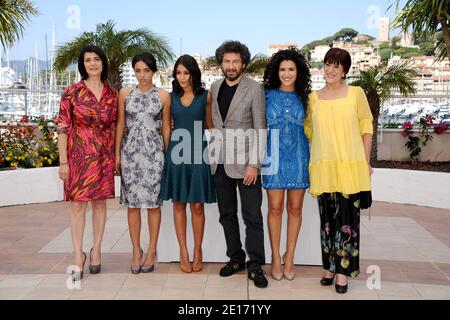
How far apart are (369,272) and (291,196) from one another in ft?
3.16

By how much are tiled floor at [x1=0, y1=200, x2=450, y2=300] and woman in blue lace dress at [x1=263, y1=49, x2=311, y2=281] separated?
0.65 meters

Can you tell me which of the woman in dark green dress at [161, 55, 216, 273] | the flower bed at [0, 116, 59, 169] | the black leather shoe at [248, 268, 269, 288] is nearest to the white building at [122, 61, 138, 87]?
the flower bed at [0, 116, 59, 169]

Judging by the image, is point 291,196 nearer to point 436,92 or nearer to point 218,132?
point 218,132

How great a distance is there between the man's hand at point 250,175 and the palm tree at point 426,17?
17.0 ft

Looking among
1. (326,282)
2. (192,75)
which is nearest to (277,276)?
(326,282)

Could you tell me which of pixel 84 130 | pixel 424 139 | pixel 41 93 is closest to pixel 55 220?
pixel 84 130

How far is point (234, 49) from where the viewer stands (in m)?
3.97

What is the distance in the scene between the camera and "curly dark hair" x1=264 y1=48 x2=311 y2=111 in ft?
13.0

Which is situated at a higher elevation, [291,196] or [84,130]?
[84,130]

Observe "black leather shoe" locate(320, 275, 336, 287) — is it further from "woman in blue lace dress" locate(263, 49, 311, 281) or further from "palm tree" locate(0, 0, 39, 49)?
"palm tree" locate(0, 0, 39, 49)

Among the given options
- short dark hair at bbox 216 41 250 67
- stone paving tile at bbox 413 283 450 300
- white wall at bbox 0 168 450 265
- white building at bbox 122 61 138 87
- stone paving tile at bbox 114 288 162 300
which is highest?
white building at bbox 122 61 138 87

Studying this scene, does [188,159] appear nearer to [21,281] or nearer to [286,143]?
[286,143]
